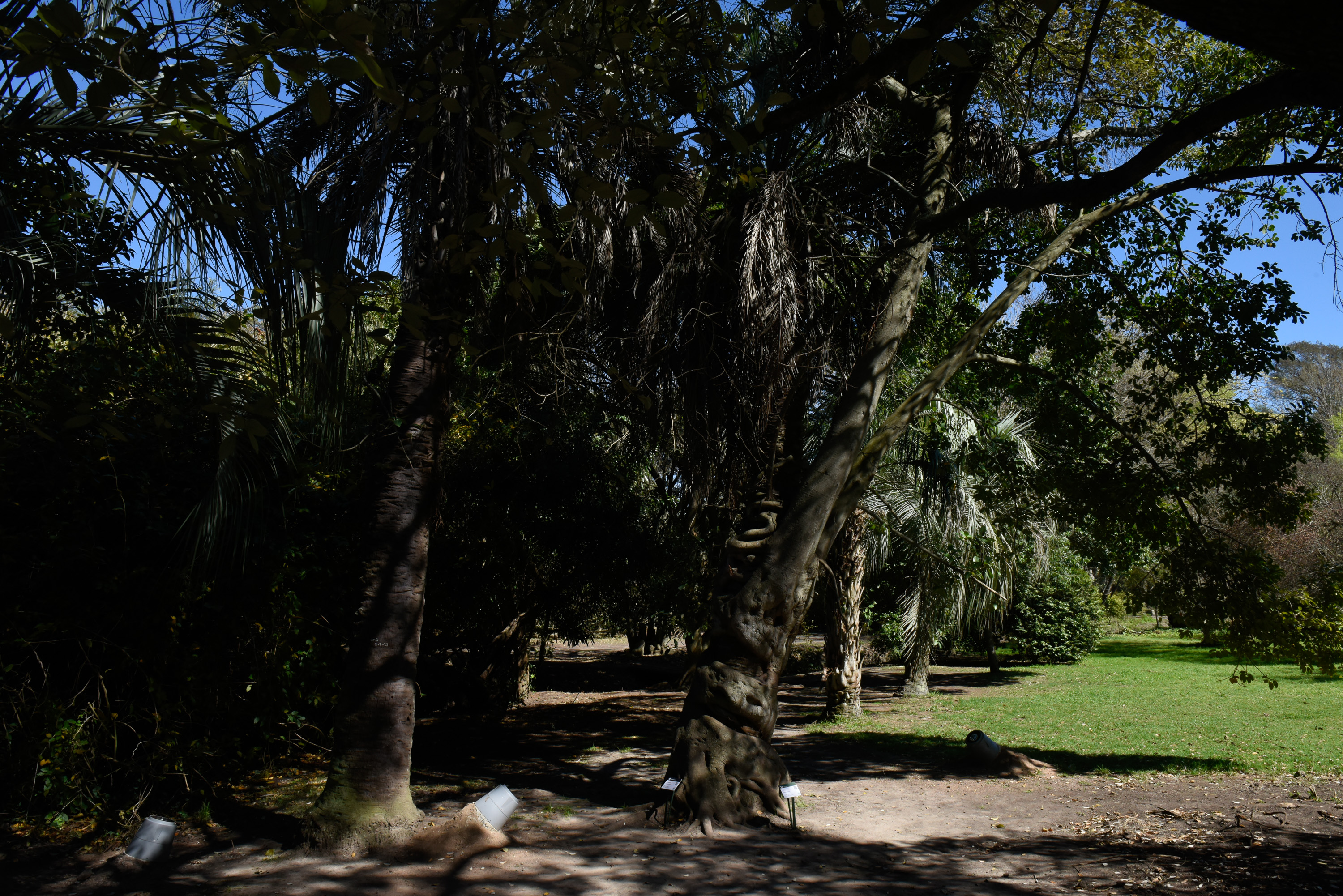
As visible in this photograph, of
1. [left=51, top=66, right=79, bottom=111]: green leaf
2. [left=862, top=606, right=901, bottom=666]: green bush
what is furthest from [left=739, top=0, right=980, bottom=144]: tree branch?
[left=862, top=606, right=901, bottom=666]: green bush

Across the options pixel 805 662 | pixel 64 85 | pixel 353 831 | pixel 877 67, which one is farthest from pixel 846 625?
pixel 64 85

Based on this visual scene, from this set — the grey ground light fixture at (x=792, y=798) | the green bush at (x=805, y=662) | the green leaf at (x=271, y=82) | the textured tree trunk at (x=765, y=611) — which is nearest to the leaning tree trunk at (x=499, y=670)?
the textured tree trunk at (x=765, y=611)

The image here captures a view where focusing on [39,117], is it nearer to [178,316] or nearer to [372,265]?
[178,316]

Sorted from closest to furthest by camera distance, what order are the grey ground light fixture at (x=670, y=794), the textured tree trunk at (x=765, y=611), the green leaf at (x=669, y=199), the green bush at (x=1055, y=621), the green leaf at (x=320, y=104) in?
the green leaf at (x=320, y=104) < the green leaf at (x=669, y=199) < the grey ground light fixture at (x=670, y=794) < the textured tree trunk at (x=765, y=611) < the green bush at (x=1055, y=621)

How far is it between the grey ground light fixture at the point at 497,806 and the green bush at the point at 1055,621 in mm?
16792

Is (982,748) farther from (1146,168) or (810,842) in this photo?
(1146,168)

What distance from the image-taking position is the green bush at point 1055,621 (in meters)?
20.6

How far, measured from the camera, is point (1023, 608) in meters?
20.8

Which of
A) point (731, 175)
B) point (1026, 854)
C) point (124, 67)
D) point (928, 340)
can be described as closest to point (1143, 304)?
point (928, 340)

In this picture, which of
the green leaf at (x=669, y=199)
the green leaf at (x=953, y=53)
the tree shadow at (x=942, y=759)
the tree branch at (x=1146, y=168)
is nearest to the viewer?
the green leaf at (x=953, y=53)

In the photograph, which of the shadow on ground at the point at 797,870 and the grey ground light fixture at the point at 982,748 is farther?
→ the grey ground light fixture at the point at 982,748

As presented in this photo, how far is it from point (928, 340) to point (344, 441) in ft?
23.6

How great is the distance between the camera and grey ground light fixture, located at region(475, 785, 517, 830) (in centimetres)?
586

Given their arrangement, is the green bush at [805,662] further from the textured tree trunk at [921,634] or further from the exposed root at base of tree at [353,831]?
the exposed root at base of tree at [353,831]
